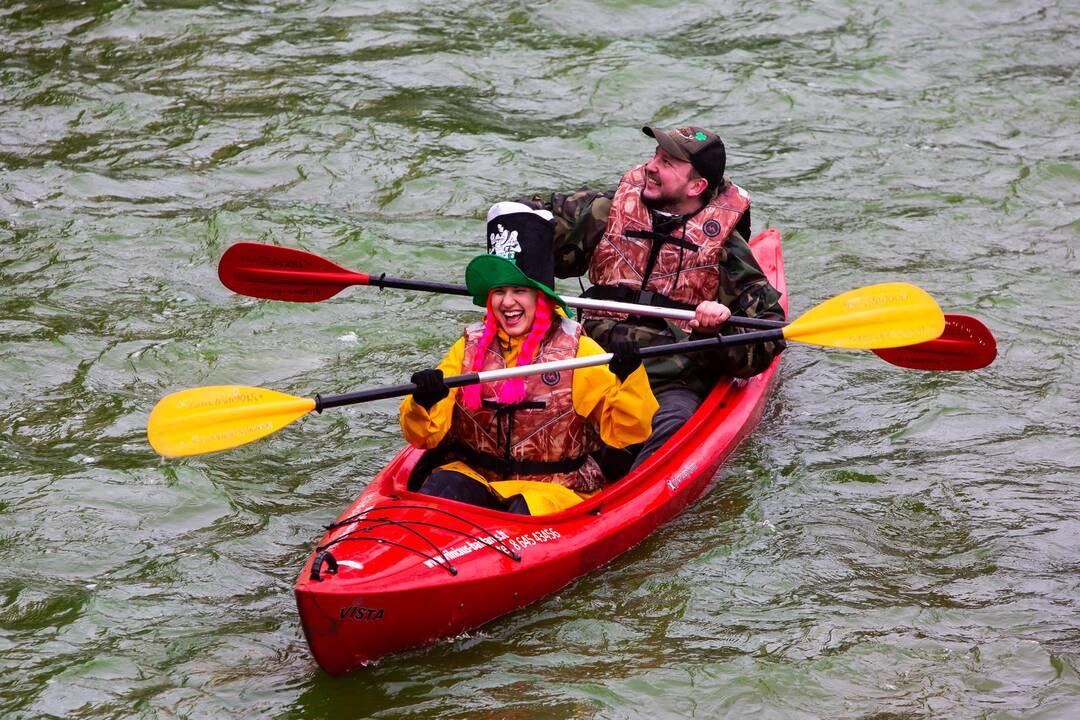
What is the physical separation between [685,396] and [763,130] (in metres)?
4.24

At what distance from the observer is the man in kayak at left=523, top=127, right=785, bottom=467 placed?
536 cm

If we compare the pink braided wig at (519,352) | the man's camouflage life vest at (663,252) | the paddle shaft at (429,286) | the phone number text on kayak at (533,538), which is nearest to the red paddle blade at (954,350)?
the paddle shaft at (429,286)

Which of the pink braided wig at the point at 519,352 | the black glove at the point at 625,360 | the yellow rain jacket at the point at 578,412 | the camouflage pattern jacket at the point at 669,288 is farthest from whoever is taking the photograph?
the camouflage pattern jacket at the point at 669,288

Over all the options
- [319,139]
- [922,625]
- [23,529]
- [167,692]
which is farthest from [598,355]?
[319,139]

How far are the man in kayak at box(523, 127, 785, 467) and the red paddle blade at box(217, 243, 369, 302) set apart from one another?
91 cm

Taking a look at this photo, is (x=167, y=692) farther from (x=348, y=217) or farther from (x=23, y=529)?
(x=348, y=217)

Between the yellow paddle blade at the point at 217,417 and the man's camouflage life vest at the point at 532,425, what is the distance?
59 centimetres

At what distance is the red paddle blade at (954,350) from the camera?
5.27 m

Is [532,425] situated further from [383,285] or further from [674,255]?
[674,255]

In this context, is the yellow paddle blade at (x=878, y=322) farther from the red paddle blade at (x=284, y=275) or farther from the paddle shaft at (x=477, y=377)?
the red paddle blade at (x=284, y=275)

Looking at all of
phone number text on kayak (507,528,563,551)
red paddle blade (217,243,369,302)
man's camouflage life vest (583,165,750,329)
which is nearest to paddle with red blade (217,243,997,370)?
red paddle blade (217,243,369,302)

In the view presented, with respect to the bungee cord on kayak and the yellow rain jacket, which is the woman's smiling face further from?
the bungee cord on kayak

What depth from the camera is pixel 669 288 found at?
17.8ft

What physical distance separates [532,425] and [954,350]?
72.3 inches
